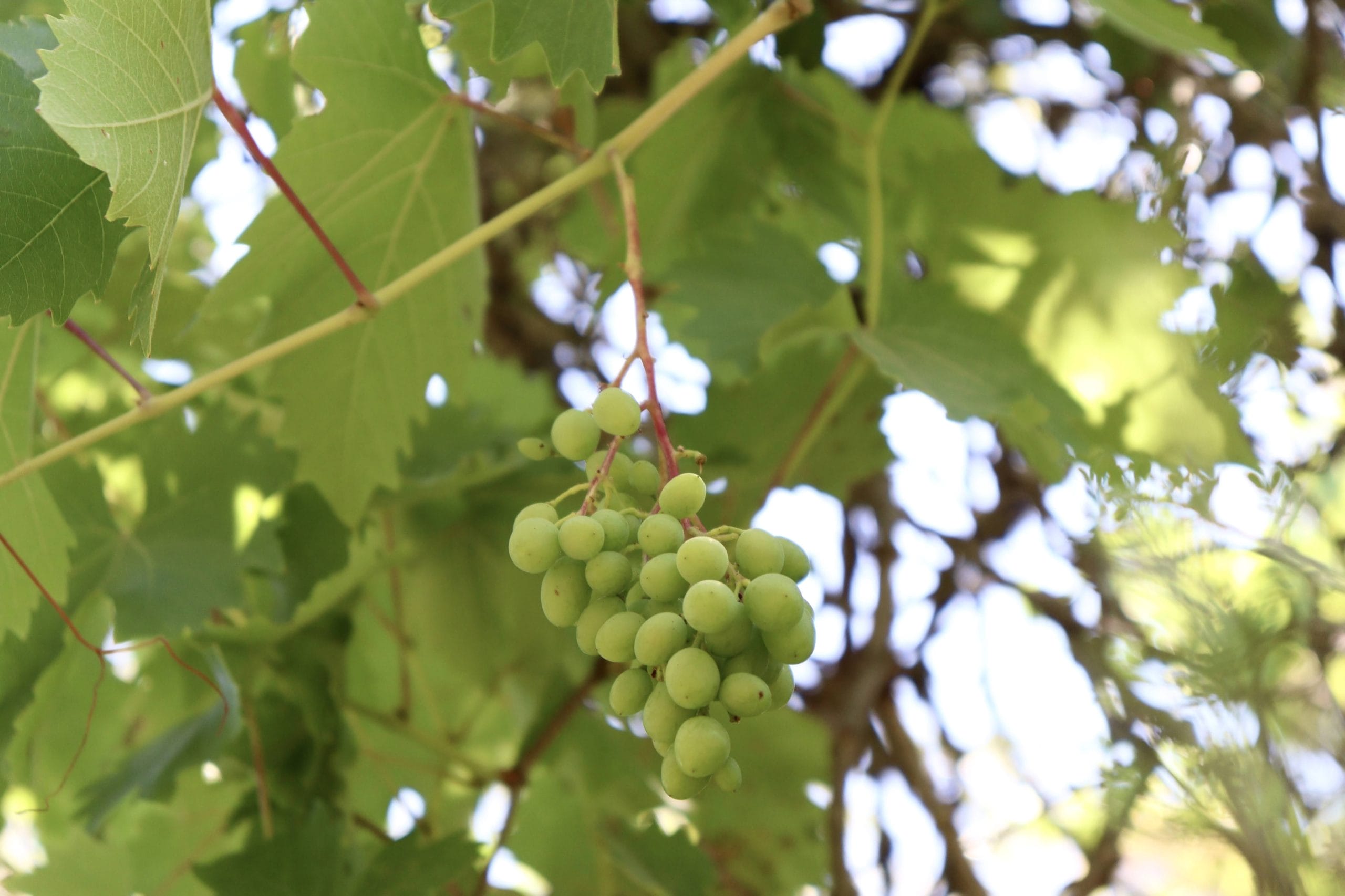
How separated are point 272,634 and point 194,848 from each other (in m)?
0.49

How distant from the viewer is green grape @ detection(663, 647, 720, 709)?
589 millimetres

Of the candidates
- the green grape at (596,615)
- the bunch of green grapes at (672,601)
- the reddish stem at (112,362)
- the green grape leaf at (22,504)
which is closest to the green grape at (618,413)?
the bunch of green grapes at (672,601)

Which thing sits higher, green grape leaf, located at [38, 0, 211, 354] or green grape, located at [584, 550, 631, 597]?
green grape leaf, located at [38, 0, 211, 354]

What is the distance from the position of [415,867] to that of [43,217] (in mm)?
711

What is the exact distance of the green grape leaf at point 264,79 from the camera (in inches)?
49.4

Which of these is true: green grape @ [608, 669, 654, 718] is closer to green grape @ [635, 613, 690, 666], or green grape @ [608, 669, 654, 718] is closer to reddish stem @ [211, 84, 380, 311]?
green grape @ [635, 613, 690, 666]

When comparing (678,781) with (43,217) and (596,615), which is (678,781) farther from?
(43,217)

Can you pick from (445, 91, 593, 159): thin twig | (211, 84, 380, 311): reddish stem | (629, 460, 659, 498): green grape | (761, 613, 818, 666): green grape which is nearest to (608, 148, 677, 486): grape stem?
(629, 460, 659, 498): green grape

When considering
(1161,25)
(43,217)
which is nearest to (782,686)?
(43,217)

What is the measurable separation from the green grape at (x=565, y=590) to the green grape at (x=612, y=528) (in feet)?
0.09

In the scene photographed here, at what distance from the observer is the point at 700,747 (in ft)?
1.94

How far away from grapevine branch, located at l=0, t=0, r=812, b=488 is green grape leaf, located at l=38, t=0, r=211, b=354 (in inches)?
4.4

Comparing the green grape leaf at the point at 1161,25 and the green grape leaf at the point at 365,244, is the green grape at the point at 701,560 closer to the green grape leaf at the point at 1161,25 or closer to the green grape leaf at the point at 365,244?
the green grape leaf at the point at 365,244

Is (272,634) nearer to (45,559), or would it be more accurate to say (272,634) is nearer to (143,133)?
(45,559)
